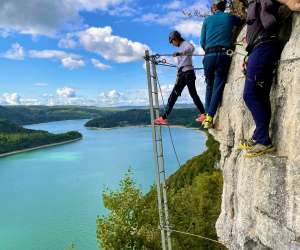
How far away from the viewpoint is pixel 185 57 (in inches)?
375

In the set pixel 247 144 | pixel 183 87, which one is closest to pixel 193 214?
pixel 183 87

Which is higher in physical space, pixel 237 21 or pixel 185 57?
pixel 237 21

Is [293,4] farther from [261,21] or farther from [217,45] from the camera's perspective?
[217,45]

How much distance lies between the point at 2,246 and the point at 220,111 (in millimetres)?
47913

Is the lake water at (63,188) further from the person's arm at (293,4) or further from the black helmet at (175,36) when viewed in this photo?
the person's arm at (293,4)

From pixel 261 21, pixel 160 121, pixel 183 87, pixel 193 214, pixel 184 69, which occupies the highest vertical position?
pixel 261 21

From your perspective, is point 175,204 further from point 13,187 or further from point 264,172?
point 13,187

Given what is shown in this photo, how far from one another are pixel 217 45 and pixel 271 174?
3.09 m

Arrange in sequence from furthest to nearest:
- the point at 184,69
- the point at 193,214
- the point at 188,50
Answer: the point at 193,214, the point at 184,69, the point at 188,50

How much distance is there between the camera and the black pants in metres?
9.65

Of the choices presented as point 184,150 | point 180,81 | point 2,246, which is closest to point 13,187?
point 2,246

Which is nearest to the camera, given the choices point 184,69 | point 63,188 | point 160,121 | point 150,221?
point 184,69

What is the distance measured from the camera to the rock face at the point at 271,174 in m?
5.89

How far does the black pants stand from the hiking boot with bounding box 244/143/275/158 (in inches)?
125
